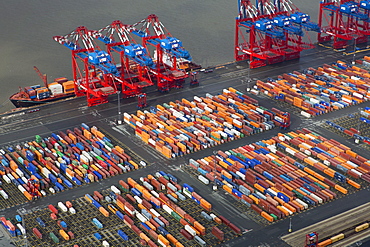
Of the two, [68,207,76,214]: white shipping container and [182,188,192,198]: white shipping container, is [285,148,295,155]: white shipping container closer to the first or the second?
[182,188,192,198]: white shipping container

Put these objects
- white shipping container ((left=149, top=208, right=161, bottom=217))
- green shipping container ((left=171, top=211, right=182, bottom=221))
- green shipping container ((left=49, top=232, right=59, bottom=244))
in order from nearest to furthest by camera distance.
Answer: green shipping container ((left=49, top=232, right=59, bottom=244))
green shipping container ((left=171, top=211, right=182, bottom=221))
white shipping container ((left=149, top=208, right=161, bottom=217))

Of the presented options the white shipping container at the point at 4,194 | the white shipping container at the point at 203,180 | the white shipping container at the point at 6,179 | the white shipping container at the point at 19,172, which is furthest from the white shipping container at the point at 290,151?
the white shipping container at the point at 4,194

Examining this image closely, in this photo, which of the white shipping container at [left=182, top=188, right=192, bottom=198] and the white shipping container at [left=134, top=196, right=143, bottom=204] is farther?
the white shipping container at [left=182, top=188, right=192, bottom=198]

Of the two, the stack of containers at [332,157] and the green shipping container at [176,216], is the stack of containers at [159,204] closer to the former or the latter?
the green shipping container at [176,216]

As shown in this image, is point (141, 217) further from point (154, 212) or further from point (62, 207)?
point (62, 207)

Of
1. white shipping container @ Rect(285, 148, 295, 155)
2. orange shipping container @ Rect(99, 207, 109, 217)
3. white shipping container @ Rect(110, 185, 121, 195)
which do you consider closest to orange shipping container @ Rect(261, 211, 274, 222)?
white shipping container @ Rect(285, 148, 295, 155)

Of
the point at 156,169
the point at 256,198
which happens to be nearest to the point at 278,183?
the point at 256,198
